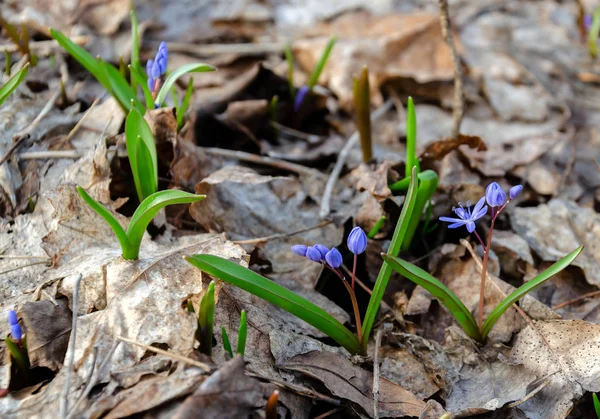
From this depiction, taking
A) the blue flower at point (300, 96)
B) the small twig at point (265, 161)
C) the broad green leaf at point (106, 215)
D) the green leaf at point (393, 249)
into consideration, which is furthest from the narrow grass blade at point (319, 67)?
the broad green leaf at point (106, 215)

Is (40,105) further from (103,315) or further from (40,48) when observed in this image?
(103,315)

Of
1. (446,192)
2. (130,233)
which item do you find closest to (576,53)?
(446,192)

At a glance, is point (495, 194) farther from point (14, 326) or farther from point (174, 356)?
point (14, 326)

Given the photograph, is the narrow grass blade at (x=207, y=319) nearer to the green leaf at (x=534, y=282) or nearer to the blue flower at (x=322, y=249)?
the blue flower at (x=322, y=249)

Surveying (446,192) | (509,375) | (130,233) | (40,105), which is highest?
(40,105)

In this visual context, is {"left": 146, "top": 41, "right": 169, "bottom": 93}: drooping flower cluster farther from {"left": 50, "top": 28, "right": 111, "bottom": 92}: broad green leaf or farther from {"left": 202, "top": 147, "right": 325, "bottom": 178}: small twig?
{"left": 202, "top": 147, "right": 325, "bottom": 178}: small twig

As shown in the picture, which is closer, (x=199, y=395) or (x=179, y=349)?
(x=199, y=395)
